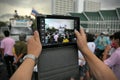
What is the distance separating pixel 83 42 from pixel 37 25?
0.33 metres

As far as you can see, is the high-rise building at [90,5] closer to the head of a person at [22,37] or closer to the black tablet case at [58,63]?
the head of a person at [22,37]

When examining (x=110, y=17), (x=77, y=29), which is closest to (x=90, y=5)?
(x=110, y=17)

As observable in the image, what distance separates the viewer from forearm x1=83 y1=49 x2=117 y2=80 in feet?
5.07

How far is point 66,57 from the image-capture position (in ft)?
5.68

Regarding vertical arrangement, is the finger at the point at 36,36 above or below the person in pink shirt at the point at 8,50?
above

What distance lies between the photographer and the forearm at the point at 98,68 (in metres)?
1.54

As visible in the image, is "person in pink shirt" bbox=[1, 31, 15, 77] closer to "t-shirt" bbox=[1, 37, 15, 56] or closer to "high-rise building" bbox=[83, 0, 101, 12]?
"t-shirt" bbox=[1, 37, 15, 56]

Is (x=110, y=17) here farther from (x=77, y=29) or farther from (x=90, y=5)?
(x=77, y=29)

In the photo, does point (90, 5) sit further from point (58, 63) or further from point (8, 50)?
point (58, 63)

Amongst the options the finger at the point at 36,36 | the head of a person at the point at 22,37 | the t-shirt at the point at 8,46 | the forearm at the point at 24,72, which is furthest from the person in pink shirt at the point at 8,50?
the forearm at the point at 24,72

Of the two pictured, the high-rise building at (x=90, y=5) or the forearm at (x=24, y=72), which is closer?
the forearm at (x=24, y=72)

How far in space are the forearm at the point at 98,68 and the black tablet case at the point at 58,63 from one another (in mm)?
205

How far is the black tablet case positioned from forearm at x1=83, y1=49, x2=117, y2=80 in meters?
0.21

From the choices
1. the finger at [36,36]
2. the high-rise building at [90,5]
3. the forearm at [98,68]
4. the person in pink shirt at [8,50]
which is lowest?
the person in pink shirt at [8,50]
